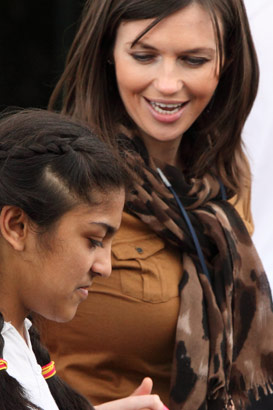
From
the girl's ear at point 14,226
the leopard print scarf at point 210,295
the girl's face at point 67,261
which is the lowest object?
the leopard print scarf at point 210,295

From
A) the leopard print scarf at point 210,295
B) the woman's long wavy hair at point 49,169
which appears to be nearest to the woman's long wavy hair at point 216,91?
the leopard print scarf at point 210,295

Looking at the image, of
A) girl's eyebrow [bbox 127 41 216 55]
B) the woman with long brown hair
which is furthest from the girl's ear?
girl's eyebrow [bbox 127 41 216 55]

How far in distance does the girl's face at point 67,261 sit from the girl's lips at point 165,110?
3.14 feet

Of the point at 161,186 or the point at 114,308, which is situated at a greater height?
the point at 161,186

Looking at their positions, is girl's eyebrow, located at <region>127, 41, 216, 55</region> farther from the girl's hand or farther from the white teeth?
the girl's hand

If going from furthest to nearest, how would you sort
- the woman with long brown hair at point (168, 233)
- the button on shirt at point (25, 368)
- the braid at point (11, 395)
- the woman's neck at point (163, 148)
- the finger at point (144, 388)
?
Result: the woman's neck at point (163, 148)
the woman with long brown hair at point (168, 233)
the finger at point (144, 388)
the button on shirt at point (25, 368)
the braid at point (11, 395)

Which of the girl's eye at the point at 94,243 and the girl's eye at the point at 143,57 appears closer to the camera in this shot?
the girl's eye at the point at 94,243

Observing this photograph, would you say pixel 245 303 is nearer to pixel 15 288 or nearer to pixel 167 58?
pixel 167 58

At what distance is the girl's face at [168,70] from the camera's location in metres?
2.88

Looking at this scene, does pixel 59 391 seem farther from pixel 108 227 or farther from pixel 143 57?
Result: pixel 143 57

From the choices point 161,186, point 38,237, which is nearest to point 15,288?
point 38,237

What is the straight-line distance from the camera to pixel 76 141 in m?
2.09

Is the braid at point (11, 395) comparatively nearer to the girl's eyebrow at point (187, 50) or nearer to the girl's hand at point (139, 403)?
the girl's hand at point (139, 403)

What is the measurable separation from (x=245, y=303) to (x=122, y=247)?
45 centimetres
